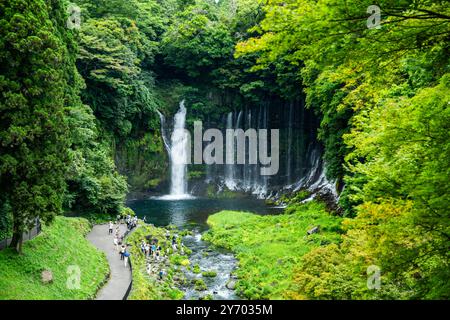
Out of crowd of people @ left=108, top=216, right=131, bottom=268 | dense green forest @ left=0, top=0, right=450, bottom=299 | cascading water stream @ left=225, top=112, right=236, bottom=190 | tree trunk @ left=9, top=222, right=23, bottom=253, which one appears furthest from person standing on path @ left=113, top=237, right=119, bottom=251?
cascading water stream @ left=225, top=112, right=236, bottom=190

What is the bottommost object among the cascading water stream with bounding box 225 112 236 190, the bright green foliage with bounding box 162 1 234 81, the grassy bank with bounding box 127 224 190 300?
the grassy bank with bounding box 127 224 190 300

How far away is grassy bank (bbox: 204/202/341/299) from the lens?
19.2m

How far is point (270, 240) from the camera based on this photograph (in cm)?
2588

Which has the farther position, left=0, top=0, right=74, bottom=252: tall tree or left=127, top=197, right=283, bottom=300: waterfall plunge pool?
left=127, top=197, right=283, bottom=300: waterfall plunge pool

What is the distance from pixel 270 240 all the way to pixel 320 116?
2085cm

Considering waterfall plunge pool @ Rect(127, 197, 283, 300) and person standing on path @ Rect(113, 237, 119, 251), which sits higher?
person standing on path @ Rect(113, 237, 119, 251)

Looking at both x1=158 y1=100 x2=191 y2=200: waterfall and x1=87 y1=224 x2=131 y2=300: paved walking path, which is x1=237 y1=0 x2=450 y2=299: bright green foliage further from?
x1=158 y1=100 x2=191 y2=200: waterfall

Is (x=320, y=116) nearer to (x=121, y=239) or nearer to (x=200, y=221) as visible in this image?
(x=200, y=221)

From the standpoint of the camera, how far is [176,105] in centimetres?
4825

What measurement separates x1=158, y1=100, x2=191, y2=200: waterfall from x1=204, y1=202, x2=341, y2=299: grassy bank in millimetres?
12379

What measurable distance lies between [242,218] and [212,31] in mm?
24854

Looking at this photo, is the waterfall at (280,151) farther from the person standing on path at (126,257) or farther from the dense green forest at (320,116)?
the person standing on path at (126,257)

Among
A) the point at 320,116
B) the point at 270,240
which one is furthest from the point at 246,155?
the point at 270,240

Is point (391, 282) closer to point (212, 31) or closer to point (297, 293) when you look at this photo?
point (297, 293)
